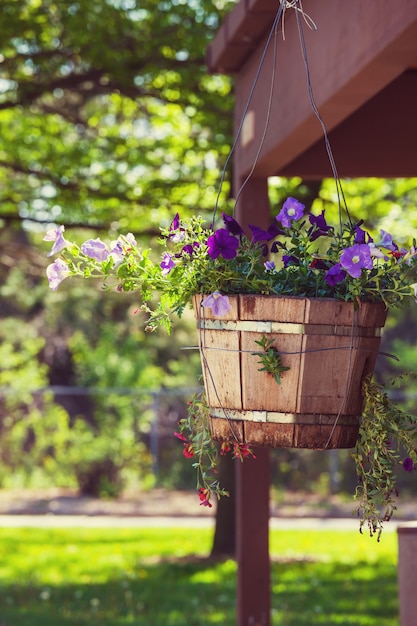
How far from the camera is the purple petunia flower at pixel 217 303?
2.32m

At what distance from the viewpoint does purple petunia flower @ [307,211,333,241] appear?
8.07ft

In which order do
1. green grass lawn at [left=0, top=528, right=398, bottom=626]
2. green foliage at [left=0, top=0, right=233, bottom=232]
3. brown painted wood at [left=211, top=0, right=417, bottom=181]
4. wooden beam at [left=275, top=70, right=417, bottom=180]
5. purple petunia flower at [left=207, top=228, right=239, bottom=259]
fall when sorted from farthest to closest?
1. green foliage at [left=0, top=0, right=233, bottom=232]
2. green grass lawn at [left=0, top=528, right=398, bottom=626]
3. wooden beam at [left=275, top=70, right=417, bottom=180]
4. brown painted wood at [left=211, top=0, right=417, bottom=181]
5. purple petunia flower at [left=207, top=228, right=239, bottom=259]

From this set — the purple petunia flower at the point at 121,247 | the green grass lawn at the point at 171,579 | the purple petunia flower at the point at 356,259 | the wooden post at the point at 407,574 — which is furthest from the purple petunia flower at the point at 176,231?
the green grass lawn at the point at 171,579

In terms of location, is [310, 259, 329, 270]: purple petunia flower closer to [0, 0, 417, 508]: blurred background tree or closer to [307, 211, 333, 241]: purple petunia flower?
[307, 211, 333, 241]: purple petunia flower

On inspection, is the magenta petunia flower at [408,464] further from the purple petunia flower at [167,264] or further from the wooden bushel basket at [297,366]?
the purple petunia flower at [167,264]

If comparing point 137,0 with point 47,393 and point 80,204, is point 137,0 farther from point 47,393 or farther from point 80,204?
point 47,393

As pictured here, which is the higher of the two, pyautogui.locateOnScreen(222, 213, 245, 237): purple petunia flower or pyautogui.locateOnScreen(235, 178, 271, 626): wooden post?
pyautogui.locateOnScreen(222, 213, 245, 237): purple petunia flower

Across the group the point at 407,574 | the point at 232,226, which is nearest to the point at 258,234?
the point at 232,226

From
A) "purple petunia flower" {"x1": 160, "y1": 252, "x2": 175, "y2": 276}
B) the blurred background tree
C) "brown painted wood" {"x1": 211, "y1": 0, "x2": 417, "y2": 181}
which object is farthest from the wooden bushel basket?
the blurred background tree

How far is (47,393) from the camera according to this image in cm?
1353

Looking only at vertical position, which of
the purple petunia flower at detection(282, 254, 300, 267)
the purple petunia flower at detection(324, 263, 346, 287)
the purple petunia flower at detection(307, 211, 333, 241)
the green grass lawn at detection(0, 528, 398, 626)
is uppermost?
the purple petunia flower at detection(307, 211, 333, 241)

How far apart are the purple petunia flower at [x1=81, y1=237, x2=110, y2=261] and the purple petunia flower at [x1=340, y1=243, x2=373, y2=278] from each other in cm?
61

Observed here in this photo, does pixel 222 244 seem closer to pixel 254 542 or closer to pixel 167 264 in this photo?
pixel 167 264

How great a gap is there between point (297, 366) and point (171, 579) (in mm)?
5519
